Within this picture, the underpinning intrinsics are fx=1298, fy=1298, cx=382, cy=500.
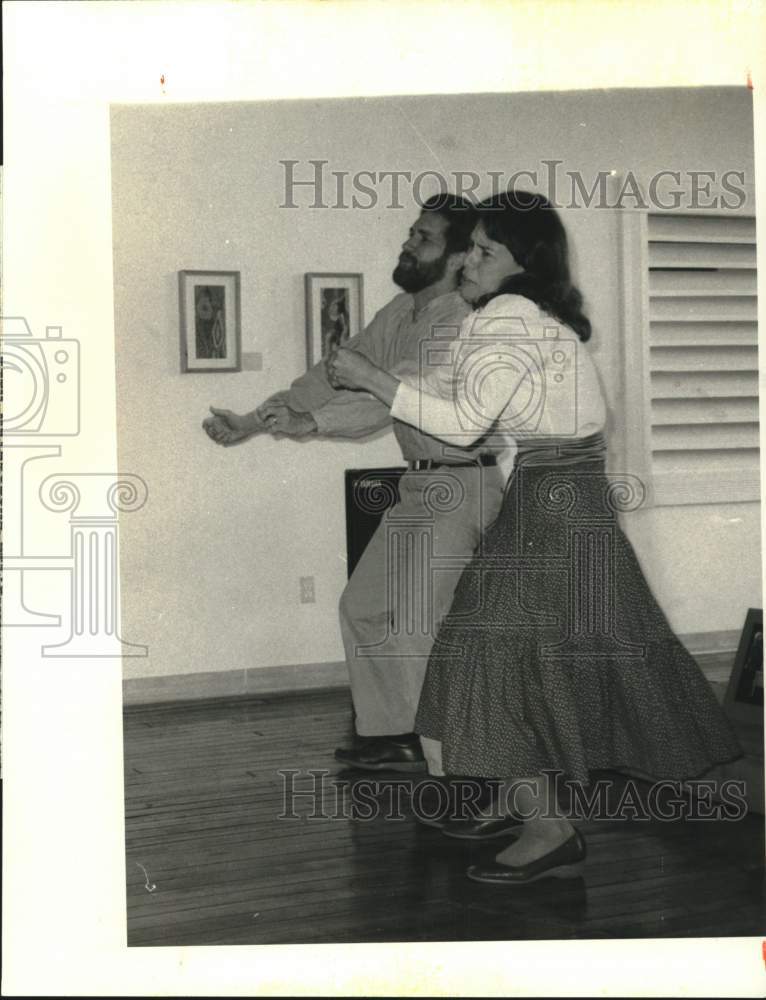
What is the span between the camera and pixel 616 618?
293 cm

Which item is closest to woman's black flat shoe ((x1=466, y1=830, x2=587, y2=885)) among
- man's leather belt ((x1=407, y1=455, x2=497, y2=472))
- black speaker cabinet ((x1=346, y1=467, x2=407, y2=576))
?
black speaker cabinet ((x1=346, y1=467, x2=407, y2=576))

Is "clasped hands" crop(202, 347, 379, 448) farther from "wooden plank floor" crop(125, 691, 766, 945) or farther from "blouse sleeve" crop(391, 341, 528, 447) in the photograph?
"wooden plank floor" crop(125, 691, 766, 945)

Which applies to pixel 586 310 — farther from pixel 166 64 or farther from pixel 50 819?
pixel 50 819

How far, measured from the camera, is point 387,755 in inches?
116

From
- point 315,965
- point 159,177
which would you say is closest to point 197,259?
point 159,177

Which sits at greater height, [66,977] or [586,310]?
[586,310]

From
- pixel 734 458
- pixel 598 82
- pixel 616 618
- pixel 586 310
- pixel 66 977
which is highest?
pixel 598 82

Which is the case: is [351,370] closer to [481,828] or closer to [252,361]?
[252,361]

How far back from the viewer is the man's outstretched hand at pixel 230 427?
290cm

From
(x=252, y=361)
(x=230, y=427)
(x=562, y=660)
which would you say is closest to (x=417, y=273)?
(x=252, y=361)

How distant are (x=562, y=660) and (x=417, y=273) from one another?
93cm

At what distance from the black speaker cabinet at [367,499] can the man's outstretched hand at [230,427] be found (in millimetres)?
237

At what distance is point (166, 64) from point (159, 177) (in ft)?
0.82

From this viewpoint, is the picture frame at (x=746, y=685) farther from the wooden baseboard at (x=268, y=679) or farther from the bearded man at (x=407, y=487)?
the bearded man at (x=407, y=487)
